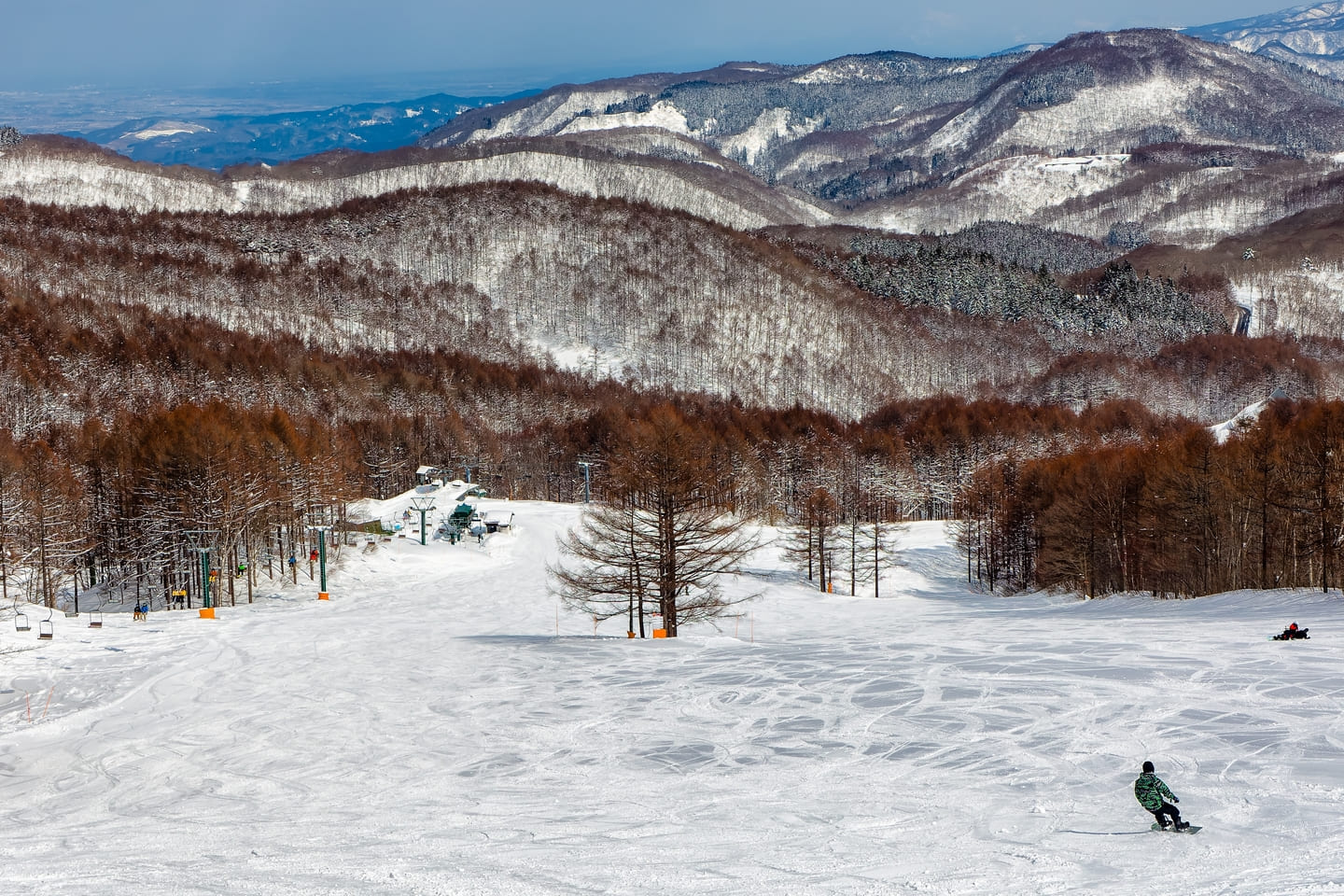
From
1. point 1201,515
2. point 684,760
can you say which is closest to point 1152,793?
point 684,760

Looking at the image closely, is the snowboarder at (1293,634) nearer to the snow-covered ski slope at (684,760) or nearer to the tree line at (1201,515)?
the snow-covered ski slope at (684,760)

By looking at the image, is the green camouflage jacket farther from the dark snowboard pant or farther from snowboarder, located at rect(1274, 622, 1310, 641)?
snowboarder, located at rect(1274, 622, 1310, 641)

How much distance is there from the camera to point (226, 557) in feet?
200

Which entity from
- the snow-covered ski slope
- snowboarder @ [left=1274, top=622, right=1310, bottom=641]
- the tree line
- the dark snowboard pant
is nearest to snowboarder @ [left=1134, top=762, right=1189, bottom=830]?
the dark snowboard pant

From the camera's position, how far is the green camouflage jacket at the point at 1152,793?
603 inches

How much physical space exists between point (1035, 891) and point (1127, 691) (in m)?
13.0

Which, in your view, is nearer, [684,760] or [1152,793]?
[1152,793]

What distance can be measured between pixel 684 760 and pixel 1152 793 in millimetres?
9805

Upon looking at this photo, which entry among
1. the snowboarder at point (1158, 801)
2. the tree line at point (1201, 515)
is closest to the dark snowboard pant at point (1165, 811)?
the snowboarder at point (1158, 801)

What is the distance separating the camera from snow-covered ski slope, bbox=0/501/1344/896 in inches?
583

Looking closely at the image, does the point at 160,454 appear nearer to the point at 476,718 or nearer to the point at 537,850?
the point at 476,718

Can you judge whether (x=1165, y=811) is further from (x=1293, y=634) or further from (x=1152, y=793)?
(x=1293, y=634)

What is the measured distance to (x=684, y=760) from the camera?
22219 millimetres

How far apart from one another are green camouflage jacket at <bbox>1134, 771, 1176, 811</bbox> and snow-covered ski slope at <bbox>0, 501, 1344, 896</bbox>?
20.9 inches
